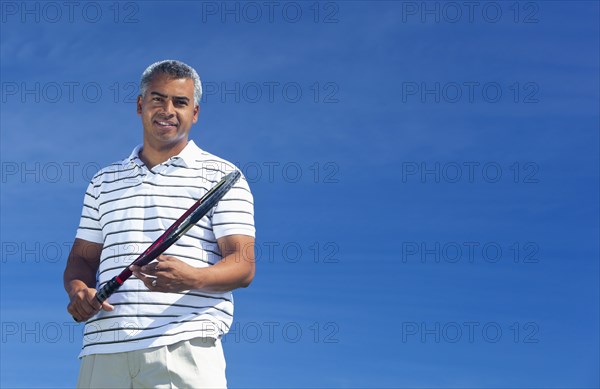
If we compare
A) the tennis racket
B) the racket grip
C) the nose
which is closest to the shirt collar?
the nose

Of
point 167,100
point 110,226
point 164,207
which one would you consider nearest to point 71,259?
point 110,226

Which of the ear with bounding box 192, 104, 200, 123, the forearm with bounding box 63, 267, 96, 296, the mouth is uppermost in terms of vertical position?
the ear with bounding box 192, 104, 200, 123

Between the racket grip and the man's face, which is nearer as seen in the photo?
the racket grip

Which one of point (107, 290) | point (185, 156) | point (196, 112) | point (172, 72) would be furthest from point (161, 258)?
point (172, 72)

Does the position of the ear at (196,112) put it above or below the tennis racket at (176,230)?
above

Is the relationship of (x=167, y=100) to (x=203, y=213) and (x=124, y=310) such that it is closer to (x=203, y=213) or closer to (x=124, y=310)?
(x=203, y=213)

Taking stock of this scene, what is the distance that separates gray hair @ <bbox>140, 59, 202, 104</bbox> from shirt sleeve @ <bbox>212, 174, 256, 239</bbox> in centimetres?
89

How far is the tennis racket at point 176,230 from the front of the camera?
623 cm

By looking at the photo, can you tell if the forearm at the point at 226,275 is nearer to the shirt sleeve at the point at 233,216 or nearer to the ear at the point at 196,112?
the shirt sleeve at the point at 233,216

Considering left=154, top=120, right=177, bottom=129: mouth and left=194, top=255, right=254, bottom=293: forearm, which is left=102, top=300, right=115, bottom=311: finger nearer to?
left=194, top=255, right=254, bottom=293: forearm

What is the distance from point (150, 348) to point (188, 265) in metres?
0.67

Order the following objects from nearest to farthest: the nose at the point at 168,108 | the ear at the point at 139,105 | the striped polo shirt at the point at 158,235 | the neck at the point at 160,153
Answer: the striped polo shirt at the point at 158,235 < the nose at the point at 168,108 < the neck at the point at 160,153 < the ear at the point at 139,105

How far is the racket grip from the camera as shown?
20.8 ft

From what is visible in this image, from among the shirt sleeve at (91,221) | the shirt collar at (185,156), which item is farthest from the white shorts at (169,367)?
the shirt collar at (185,156)
